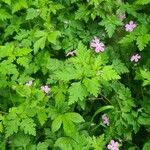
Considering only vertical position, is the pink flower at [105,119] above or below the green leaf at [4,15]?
below

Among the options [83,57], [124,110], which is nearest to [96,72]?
[83,57]

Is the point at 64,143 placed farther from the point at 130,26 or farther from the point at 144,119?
the point at 130,26

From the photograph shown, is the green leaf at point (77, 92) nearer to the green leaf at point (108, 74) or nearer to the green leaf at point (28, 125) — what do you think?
the green leaf at point (108, 74)

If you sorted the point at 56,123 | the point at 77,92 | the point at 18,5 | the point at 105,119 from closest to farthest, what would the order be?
the point at 77,92
the point at 56,123
the point at 105,119
the point at 18,5

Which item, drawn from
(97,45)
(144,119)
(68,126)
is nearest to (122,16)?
(97,45)

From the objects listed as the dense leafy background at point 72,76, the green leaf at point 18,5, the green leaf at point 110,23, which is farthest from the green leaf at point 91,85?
the green leaf at point 18,5

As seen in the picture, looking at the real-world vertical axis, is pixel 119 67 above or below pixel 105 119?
above

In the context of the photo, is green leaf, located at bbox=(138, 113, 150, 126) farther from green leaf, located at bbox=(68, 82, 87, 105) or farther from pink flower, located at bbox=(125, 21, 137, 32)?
pink flower, located at bbox=(125, 21, 137, 32)
